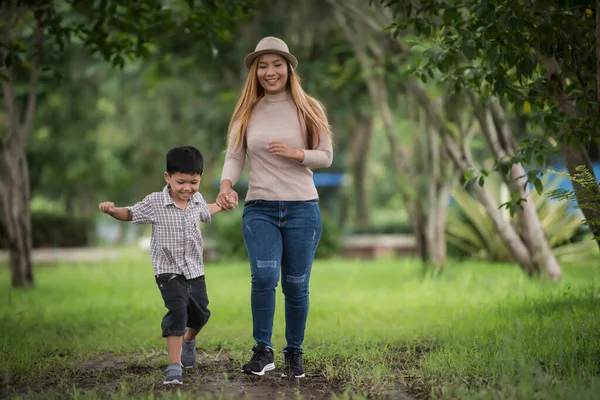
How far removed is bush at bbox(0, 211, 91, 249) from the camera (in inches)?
1016

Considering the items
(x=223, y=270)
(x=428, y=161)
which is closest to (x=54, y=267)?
(x=223, y=270)

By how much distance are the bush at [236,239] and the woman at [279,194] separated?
13955 millimetres

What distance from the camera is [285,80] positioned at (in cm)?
555

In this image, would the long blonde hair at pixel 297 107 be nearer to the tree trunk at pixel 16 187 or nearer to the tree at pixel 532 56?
the tree at pixel 532 56

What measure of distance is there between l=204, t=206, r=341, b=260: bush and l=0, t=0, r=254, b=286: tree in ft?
17.5

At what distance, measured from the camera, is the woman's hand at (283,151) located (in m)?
5.21

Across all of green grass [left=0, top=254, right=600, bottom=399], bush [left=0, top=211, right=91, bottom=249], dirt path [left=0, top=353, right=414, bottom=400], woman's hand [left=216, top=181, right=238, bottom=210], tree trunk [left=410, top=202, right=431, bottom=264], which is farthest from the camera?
bush [left=0, top=211, right=91, bottom=249]

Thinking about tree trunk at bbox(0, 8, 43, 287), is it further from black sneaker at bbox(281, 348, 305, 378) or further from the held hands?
black sneaker at bbox(281, 348, 305, 378)

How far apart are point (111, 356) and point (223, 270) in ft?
32.9

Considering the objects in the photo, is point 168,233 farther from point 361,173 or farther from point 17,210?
point 361,173

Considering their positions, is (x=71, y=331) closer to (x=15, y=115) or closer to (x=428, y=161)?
(x=15, y=115)

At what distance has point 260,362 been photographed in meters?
5.43

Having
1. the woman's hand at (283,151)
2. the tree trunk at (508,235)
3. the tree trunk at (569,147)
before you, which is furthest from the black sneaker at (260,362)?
the tree trunk at (508,235)

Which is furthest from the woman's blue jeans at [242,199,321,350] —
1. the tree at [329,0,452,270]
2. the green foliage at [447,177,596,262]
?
the green foliage at [447,177,596,262]
